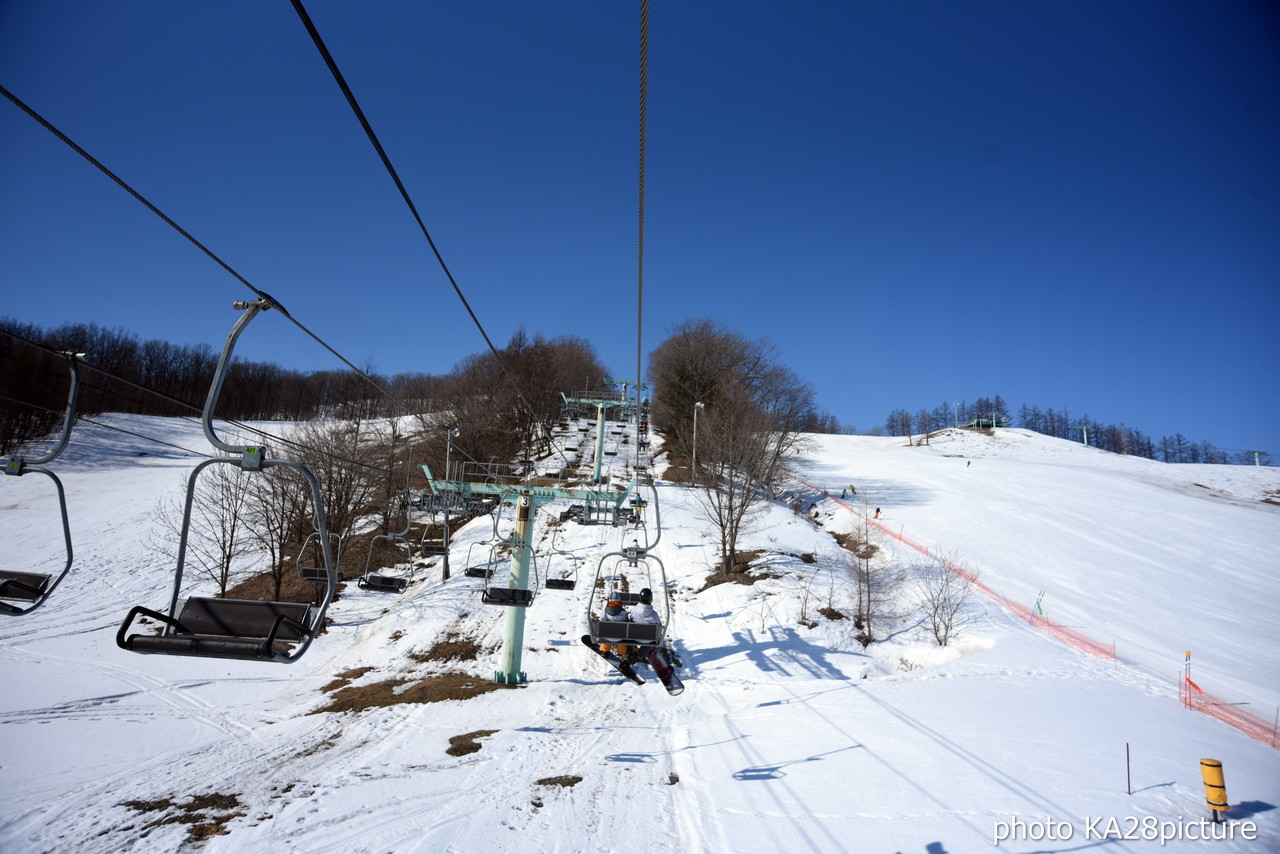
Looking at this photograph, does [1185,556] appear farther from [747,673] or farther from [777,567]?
[747,673]

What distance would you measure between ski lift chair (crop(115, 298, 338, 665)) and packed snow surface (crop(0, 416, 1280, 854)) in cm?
349

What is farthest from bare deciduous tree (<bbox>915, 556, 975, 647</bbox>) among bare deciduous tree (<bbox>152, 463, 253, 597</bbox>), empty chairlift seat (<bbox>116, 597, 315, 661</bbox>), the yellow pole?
bare deciduous tree (<bbox>152, 463, 253, 597</bbox>)

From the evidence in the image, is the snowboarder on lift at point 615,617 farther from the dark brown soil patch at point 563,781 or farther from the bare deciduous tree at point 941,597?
the bare deciduous tree at point 941,597

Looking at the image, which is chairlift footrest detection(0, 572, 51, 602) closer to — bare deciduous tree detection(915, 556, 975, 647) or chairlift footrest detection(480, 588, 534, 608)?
chairlift footrest detection(480, 588, 534, 608)

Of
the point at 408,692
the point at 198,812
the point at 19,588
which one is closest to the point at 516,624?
the point at 408,692

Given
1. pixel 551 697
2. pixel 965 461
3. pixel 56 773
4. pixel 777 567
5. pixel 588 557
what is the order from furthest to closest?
pixel 965 461 < pixel 588 557 < pixel 777 567 < pixel 551 697 < pixel 56 773

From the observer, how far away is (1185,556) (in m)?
27.4

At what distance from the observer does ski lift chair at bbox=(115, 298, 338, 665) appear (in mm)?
4844

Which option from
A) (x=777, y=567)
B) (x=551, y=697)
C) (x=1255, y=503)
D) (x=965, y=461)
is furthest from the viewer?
(x=965, y=461)

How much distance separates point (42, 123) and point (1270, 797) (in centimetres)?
1553

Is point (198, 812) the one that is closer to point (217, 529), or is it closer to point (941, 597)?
point (941, 597)

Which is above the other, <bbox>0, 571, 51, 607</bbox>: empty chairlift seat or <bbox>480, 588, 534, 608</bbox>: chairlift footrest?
<bbox>0, 571, 51, 607</bbox>: empty chairlift seat

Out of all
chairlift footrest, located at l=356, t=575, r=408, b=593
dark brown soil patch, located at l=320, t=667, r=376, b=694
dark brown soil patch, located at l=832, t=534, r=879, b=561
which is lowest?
dark brown soil patch, located at l=320, t=667, r=376, b=694

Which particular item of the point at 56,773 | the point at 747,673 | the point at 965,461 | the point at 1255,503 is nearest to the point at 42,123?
the point at 56,773
